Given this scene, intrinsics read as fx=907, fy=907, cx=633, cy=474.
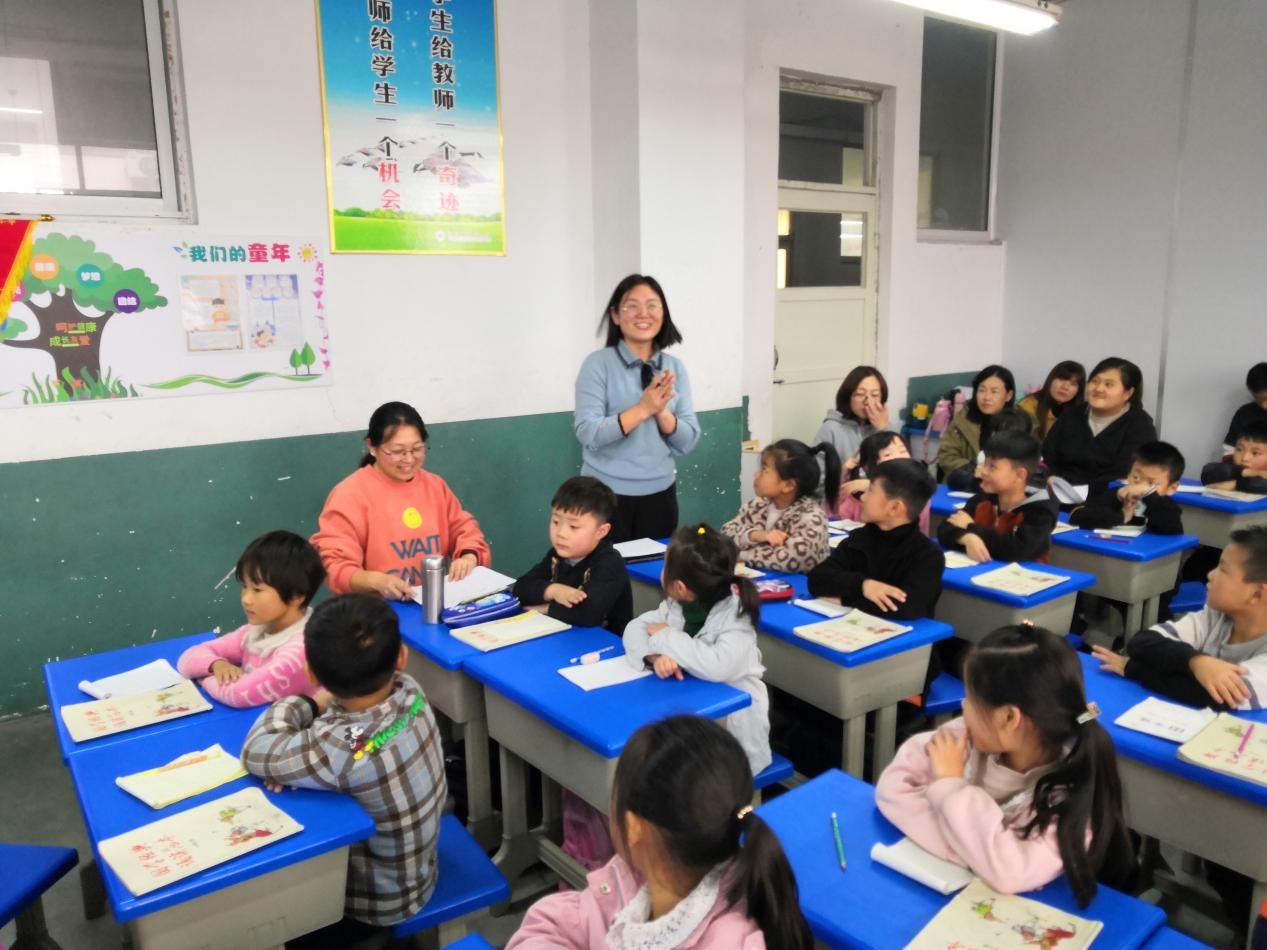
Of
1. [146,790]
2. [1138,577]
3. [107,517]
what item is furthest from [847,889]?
[107,517]

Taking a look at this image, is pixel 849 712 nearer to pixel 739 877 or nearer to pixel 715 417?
pixel 739 877

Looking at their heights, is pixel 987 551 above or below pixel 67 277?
below

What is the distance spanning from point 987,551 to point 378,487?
77.4 inches

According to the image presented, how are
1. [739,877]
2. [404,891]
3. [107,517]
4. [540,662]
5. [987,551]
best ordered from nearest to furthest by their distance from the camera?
[739,877], [404,891], [540,662], [987,551], [107,517]

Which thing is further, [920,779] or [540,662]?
[540,662]

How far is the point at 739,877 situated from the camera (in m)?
1.11

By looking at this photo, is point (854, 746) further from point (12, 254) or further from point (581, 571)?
point (12, 254)

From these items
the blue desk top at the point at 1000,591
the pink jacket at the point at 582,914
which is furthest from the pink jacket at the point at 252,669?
the blue desk top at the point at 1000,591

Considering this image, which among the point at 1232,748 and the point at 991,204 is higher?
the point at 991,204

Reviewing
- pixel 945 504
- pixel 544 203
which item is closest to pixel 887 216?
pixel 544 203

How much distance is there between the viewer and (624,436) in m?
3.26

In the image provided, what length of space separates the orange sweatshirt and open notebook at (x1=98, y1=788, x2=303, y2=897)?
1179 mm

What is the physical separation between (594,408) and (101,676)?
1.75 m

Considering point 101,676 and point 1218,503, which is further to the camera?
point 1218,503
